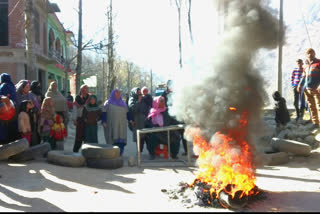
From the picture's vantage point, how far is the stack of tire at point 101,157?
675cm

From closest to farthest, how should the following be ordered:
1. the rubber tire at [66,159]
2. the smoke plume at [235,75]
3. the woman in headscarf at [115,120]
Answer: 1. the smoke plume at [235,75]
2. the rubber tire at [66,159]
3. the woman in headscarf at [115,120]

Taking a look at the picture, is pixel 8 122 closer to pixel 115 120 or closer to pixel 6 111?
pixel 6 111

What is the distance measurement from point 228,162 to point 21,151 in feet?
14.9

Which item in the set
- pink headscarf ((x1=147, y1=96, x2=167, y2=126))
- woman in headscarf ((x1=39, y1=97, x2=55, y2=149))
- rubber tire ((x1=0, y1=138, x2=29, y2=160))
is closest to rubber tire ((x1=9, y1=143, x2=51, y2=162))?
rubber tire ((x1=0, y1=138, x2=29, y2=160))

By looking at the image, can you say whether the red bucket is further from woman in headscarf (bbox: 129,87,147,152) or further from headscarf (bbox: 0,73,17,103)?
woman in headscarf (bbox: 129,87,147,152)

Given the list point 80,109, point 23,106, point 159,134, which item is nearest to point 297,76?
point 159,134

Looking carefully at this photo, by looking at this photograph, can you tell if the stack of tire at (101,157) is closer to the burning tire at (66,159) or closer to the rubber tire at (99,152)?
the rubber tire at (99,152)

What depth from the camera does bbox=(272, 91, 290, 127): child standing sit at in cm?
920

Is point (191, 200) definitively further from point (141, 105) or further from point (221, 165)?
point (141, 105)

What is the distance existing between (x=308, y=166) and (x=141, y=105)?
458cm

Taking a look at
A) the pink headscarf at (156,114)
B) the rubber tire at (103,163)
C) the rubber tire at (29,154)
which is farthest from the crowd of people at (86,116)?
the rubber tire at (103,163)

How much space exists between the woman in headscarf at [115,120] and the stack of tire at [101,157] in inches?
39.4

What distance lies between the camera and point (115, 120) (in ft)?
25.7

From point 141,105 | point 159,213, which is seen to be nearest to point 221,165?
point 159,213
